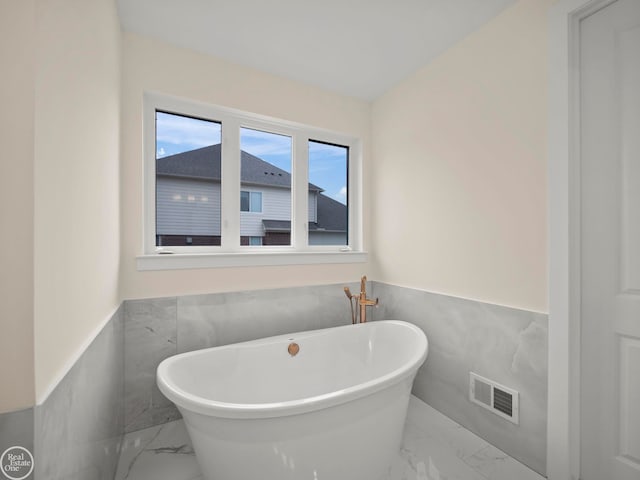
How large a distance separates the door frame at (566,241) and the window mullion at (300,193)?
1.58 m

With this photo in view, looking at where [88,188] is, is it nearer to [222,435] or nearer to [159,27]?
[222,435]

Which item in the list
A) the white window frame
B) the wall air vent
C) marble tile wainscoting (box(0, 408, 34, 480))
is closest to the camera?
marble tile wainscoting (box(0, 408, 34, 480))

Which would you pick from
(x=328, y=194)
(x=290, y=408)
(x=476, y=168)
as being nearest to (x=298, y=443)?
(x=290, y=408)

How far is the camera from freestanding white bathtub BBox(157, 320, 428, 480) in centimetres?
107

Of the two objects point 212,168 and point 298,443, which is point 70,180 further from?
point 212,168

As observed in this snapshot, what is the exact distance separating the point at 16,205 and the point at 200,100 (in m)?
1.57

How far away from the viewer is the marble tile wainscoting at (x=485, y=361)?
1423 millimetres

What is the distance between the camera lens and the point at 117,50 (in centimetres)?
153

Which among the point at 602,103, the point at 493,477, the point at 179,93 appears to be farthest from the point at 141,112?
the point at 493,477

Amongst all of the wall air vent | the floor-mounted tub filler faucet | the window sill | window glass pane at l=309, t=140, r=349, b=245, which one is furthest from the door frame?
window glass pane at l=309, t=140, r=349, b=245

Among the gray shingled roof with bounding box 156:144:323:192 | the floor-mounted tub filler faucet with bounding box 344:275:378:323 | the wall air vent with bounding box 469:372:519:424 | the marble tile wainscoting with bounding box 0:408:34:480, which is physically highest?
the gray shingled roof with bounding box 156:144:323:192

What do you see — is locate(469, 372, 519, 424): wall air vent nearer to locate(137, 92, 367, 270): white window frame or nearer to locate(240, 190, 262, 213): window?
locate(137, 92, 367, 270): white window frame

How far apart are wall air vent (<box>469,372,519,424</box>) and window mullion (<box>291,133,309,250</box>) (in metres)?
1.46

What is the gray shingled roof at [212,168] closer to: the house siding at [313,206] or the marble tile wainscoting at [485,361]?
the house siding at [313,206]
